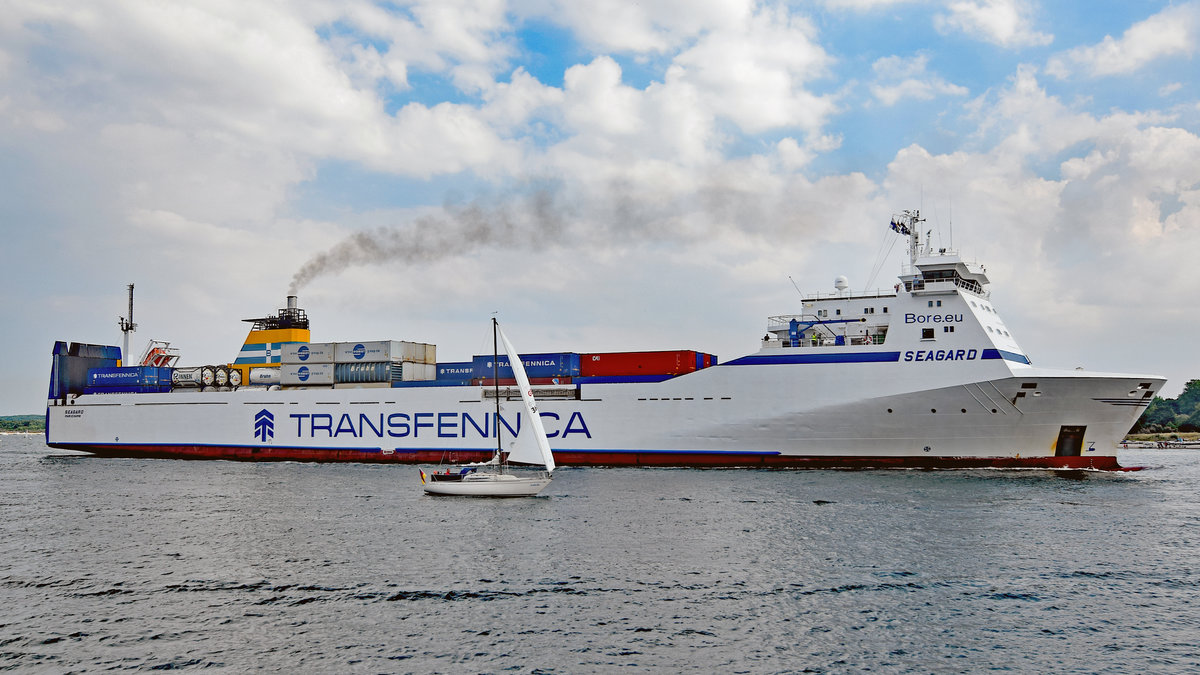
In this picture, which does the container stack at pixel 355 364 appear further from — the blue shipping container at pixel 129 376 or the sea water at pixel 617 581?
the sea water at pixel 617 581

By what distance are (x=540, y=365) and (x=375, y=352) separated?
10.6 m

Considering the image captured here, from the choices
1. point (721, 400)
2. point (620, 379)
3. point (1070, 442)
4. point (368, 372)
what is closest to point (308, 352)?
point (368, 372)

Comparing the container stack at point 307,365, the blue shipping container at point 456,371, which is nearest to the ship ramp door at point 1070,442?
the blue shipping container at point 456,371

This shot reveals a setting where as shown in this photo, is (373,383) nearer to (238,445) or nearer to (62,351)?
(238,445)

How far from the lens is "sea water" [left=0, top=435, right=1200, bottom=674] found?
1341 cm

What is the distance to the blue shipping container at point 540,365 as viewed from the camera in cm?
4150

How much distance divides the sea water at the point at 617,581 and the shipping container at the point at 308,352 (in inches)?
654

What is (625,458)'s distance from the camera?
39625 millimetres

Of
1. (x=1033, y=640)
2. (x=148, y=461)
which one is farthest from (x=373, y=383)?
(x=1033, y=640)

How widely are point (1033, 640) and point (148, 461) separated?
5096 cm

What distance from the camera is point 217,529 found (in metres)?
24.4

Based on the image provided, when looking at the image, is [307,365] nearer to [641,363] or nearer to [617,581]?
[641,363]

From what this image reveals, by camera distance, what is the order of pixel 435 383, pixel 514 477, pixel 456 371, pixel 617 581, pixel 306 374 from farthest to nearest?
pixel 306 374, pixel 456 371, pixel 435 383, pixel 514 477, pixel 617 581

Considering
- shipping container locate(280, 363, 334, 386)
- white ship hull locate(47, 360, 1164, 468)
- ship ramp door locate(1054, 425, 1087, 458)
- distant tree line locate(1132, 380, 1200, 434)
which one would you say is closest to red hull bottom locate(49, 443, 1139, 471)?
white ship hull locate(47, 360, 1164, 468)
